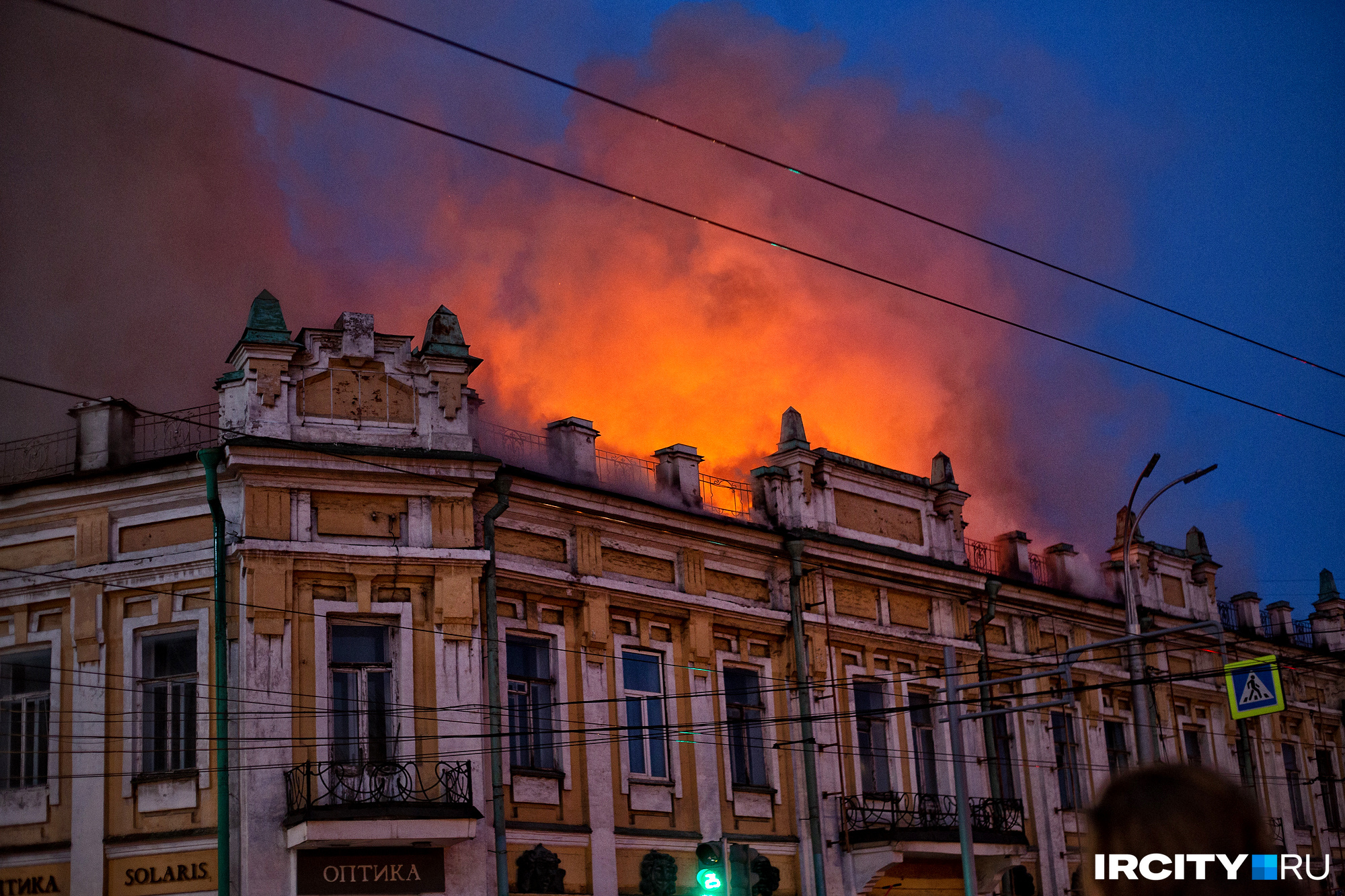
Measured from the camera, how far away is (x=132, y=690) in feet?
68.4

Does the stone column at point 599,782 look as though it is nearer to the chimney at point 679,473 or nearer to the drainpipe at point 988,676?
the chimney at point 679,473

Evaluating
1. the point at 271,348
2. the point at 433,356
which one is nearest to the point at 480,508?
the point at 433,356

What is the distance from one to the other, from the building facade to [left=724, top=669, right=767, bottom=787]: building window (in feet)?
0.25

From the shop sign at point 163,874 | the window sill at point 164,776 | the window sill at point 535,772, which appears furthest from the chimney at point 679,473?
the shop sign at point 163,874

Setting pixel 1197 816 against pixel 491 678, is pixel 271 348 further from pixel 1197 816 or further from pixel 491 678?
pixel 1197 816

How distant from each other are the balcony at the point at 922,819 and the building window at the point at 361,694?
29.5 feet

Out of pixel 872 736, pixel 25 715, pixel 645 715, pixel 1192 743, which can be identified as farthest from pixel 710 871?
pixel 1192 743

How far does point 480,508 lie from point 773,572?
6556 mm

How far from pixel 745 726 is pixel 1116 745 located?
11.5 metres

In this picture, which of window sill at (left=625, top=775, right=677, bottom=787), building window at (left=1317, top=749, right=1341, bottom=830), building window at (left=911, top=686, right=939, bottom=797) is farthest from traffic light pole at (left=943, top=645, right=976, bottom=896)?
building window at (left=1317, top=749, right=1341, bottom=830)

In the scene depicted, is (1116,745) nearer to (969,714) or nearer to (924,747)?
(924,747)

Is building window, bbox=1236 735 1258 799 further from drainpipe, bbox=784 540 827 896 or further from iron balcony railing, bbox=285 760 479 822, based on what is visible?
iron balcony railing, bbox=285 760 479 822

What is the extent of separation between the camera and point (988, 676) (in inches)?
1185

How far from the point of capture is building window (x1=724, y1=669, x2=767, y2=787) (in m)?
25.5
